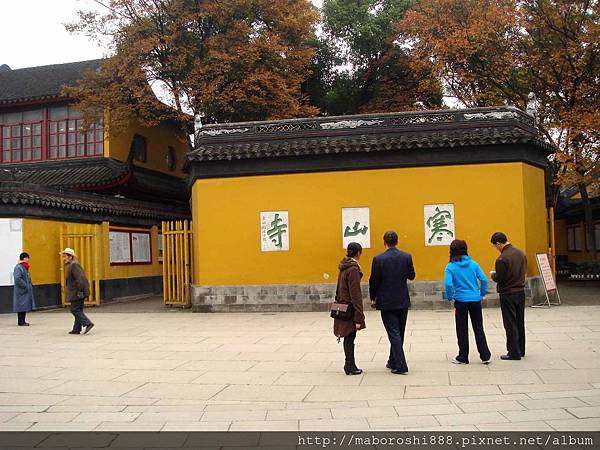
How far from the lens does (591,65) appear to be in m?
19.4

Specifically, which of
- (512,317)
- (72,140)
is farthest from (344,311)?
(72,140)

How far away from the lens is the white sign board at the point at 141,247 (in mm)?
19359

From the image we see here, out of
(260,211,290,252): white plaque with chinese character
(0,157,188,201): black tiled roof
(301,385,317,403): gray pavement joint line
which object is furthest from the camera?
(0,157,188,201): black tiled roof

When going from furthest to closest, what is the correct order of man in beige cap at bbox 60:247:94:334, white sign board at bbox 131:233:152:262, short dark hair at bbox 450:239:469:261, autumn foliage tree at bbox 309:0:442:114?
autumn foliage tree at bbox 309:0:442:114, white sign board at bbox 131:233:152:262, man in beige cap at bbox 60:247:94:334, short dark hair at bbox 450:239:469:261

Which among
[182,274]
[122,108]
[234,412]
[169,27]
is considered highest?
[169,27]

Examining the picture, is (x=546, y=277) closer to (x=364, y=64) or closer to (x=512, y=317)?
(x=512, y=317)

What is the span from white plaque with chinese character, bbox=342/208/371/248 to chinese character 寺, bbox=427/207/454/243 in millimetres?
1385

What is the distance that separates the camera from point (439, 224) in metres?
13.3

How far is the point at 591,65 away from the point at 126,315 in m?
16.4

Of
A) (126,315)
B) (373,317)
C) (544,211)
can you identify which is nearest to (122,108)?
(126,315)

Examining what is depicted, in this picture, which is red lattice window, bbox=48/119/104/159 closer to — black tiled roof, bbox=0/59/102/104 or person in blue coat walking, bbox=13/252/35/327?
black tiled roof, bbox=0/59/102/104

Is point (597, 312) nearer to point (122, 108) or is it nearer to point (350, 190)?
point (350, 190)

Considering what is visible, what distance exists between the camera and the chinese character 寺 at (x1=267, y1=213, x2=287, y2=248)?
1368cm

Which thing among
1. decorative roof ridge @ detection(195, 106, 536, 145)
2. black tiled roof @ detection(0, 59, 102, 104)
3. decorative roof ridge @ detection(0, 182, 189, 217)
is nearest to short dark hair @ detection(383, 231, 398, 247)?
decorative roof ridge @ detection(195, 106, 536, 145)
